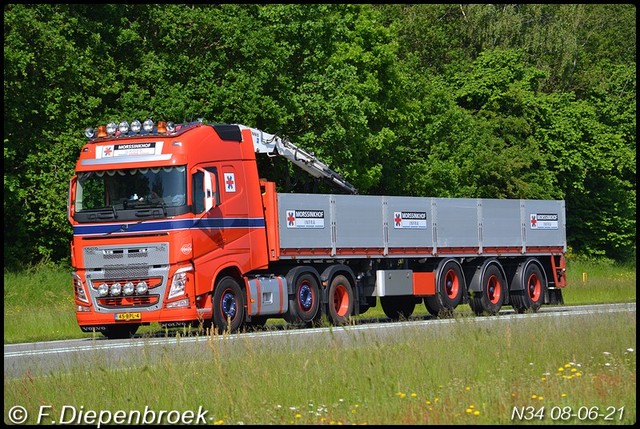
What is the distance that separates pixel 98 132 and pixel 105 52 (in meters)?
17.7

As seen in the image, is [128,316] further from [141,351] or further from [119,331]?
[141,351]

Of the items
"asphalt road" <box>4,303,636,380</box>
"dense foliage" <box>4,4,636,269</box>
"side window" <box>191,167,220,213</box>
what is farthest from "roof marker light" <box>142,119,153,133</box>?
"dense foliage" <box>4,4,636,269</box>

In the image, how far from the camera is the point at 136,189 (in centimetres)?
2364

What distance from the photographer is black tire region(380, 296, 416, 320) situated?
103 feet

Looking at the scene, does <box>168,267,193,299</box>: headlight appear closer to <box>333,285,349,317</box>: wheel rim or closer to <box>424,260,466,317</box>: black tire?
<box>333,285,349,317</box>: wheel rim

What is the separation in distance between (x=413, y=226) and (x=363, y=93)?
834 inches

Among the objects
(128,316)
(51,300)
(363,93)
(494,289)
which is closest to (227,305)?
(128,316)

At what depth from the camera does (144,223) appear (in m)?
23.3

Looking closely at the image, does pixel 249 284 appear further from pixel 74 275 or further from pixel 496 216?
pixel 496 216

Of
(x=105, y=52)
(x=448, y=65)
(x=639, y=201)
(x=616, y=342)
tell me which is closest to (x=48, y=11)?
(x=105, y=52)

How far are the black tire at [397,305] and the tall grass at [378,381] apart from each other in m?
14.3

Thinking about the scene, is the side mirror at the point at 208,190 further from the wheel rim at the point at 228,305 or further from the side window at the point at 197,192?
the wheel rim at the point at 228,305

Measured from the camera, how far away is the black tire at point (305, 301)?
25.9 m

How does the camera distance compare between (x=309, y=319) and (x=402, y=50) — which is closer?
(x=309, y=319)
